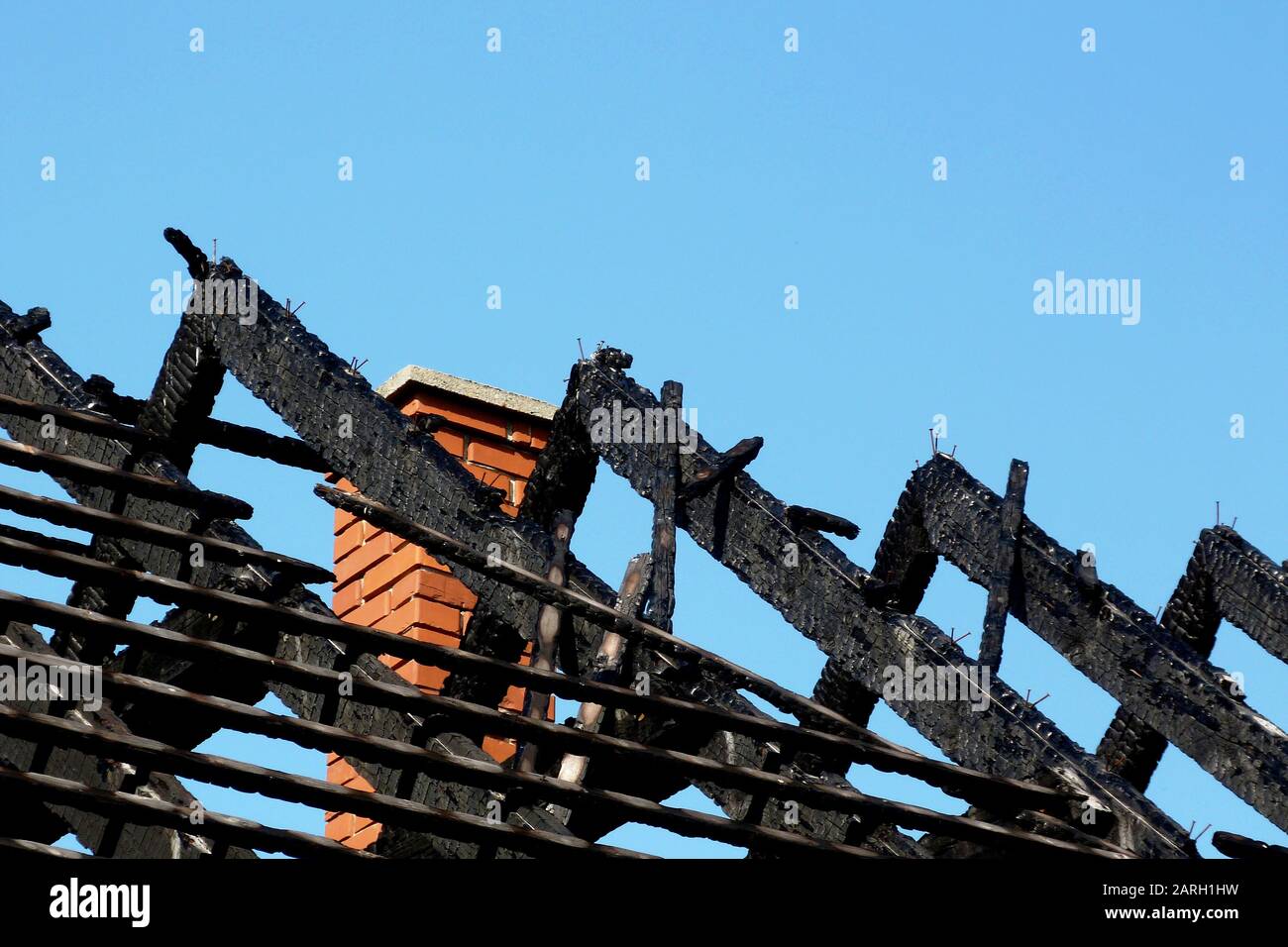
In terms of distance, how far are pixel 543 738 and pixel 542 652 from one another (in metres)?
1.26

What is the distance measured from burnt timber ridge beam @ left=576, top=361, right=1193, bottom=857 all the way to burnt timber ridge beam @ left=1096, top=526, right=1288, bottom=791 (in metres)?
1.13

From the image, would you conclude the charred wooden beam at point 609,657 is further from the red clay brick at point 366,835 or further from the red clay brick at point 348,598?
the red clay brick at point 348,598

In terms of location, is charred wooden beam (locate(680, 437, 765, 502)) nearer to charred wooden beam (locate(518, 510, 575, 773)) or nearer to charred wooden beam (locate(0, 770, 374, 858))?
charred wooden beam (locate(518, 510, 575, 773))

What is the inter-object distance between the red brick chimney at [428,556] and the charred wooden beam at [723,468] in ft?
10.7

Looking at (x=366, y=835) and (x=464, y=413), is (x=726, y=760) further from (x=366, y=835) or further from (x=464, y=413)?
(x=464, y=413)

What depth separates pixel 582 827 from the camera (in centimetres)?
778

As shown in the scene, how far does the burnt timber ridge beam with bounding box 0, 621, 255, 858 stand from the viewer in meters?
6.30

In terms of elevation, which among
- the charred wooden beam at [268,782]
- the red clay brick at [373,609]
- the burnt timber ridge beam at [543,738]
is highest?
the red clay brick at [373,609]

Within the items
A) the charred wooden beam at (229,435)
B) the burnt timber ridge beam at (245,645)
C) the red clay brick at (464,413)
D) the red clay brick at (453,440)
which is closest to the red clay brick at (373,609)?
the red clay brick at (453,440)

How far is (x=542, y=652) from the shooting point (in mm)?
8195

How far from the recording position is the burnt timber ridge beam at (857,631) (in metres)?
7.73

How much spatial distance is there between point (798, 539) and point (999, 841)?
5.79 feet
